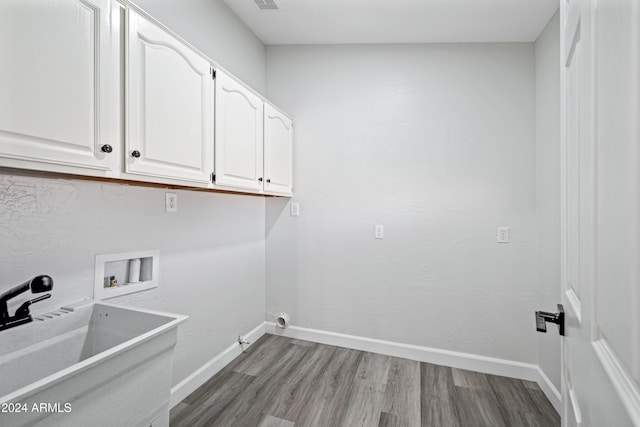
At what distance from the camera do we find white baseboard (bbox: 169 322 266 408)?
1938 mm

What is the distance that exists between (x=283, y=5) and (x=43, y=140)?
1933 mm

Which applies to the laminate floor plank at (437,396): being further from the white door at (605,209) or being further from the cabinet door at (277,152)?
the cabinet door at (277,152)

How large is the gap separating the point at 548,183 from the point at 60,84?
2737 mm

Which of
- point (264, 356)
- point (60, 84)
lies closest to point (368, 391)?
point (264, 356)

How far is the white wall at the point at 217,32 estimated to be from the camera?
1.81m

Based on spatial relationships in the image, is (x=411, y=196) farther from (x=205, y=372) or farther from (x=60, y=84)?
(x=60, y=84)

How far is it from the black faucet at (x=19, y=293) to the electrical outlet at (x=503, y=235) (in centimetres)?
275

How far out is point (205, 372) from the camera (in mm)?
2174

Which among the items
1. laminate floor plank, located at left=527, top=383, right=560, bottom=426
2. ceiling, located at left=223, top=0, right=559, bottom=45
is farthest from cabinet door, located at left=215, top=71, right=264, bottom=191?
laminate floor plank, located at left=527, top=383, right=560, bottom=426

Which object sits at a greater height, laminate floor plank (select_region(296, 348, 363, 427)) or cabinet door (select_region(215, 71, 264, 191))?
cabinet door (select_region(215, 71, 264, 191))

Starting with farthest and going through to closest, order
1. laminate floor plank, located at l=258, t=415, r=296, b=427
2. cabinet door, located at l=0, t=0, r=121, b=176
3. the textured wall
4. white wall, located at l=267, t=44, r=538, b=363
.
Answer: white wall, located at l=267, t=44, r=538, b=363 → laminate floor plank, located at l=258, t=415, r=296, b=427 → the textured wall → cabinet door, located at l=0, t=0, r=121, b=176

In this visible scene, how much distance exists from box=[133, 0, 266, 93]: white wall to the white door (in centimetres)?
196

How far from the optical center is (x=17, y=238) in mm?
1175

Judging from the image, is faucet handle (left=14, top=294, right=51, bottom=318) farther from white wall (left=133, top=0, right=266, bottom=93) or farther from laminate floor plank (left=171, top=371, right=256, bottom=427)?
white wall (left=133, top=0, right=266, bottom=93)
